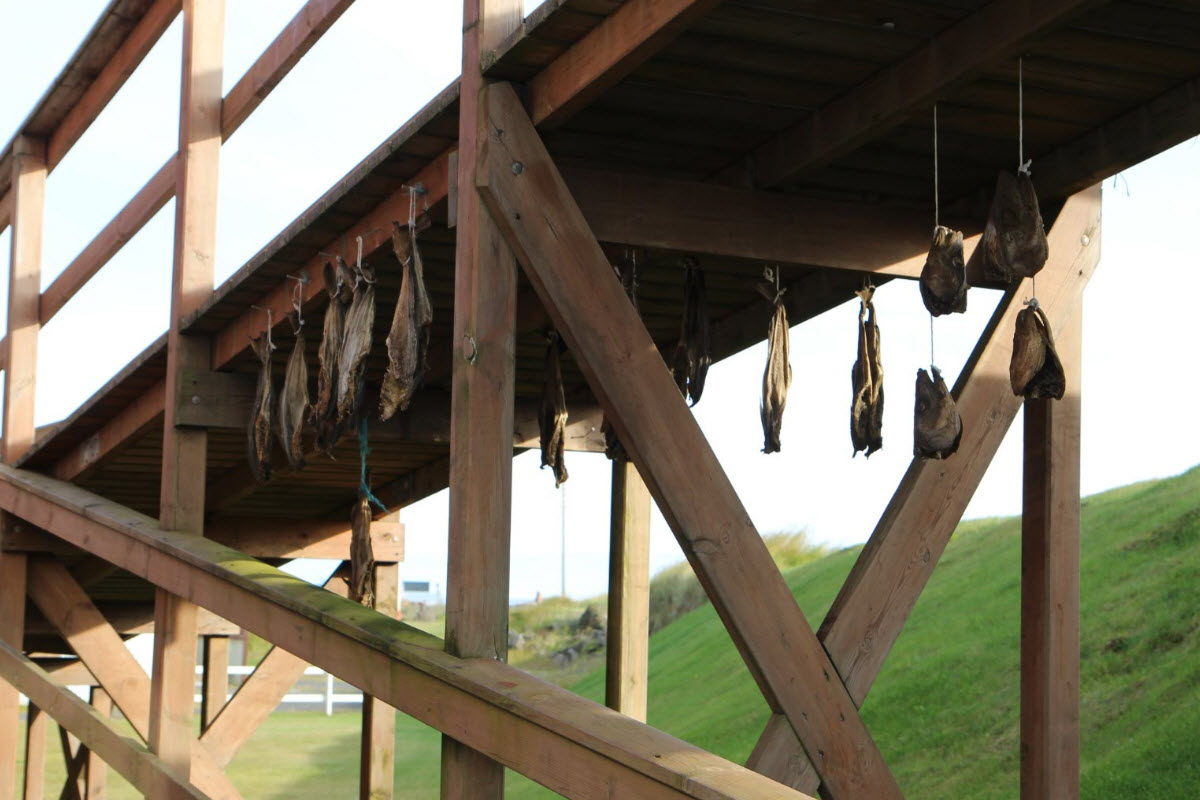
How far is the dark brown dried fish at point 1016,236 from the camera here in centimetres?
446

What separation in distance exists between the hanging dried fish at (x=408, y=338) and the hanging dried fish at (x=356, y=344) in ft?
1.35

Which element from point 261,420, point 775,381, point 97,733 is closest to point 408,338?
point 775,381

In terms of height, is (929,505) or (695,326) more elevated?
(695,326)

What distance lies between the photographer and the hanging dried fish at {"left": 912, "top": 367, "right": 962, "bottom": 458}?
4523 millimetres

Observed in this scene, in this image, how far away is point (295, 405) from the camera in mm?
6637

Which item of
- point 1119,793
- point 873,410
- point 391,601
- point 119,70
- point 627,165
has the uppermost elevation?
point 119,70

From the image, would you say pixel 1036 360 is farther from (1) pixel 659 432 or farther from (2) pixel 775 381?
(1) pixel 659 432

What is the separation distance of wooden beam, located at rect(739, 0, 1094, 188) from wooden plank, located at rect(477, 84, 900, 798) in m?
0.89

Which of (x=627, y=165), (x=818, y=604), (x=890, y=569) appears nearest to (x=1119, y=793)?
(x=890, y=569)

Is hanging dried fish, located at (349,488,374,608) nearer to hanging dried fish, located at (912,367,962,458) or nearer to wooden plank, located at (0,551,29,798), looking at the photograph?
wooden plank, located at (0,551,29,798)

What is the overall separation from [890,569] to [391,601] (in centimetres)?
610

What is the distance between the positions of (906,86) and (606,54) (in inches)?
35.1

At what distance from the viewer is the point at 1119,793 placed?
923cm

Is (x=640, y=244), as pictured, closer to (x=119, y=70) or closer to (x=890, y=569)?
(x=890, y=569)
